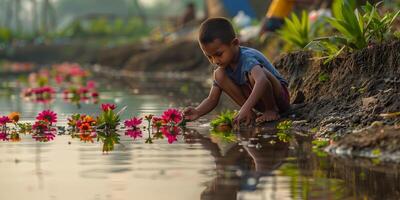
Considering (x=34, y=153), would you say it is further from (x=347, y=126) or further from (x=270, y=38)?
(x=270, y=38)

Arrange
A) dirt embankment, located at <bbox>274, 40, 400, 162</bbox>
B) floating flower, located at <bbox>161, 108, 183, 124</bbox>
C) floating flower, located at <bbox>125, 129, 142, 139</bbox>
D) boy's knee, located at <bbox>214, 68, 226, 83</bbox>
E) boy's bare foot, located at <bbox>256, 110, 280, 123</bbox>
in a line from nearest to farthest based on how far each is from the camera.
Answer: dirt embankment, located at <bbox>274, 40, 400, 162</bbox>
floating flower, located at <bbox>125, 129, 142, 139</bbox>
boy's knee, located at <bbox>214, 68, 226, 83</bbox>
boy's bare foot, located at <bbox>256, 110, 280, 123</bbox>
floating flower, located at <bbox>161, 108, 183, 124</bbox>

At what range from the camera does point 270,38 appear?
22.5 m

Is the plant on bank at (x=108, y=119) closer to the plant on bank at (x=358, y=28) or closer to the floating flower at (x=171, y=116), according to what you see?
the floating flower at (x=171, y=116)

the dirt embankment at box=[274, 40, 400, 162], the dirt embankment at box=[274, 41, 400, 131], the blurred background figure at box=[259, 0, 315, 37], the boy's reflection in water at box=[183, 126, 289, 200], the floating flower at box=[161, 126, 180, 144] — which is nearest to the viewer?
the boy's reflection in water at box=[183, 126, 289, 200]

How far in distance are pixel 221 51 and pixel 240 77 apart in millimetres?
398

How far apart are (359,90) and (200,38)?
64.9 inches

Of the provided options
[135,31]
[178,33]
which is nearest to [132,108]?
[178,33]

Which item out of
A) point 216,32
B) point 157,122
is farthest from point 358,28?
point 157,122

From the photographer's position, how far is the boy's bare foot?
1072 cm

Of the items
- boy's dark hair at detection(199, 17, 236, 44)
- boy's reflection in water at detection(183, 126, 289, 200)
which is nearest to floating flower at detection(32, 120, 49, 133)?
boy's reflection in water at detection(183, 126, 289, 200)

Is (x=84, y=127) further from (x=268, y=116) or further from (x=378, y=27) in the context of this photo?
(x=378, y=27)

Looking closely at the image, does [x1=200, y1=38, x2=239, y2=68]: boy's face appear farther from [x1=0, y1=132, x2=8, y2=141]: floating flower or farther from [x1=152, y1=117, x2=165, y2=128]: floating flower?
[x1=0, y1=132, x2=8, y2=141]: floating flower

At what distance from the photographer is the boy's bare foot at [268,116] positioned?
1072 cm

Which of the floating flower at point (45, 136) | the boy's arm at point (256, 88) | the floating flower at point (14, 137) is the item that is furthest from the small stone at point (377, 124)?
the floating flower at point (14, 137)
